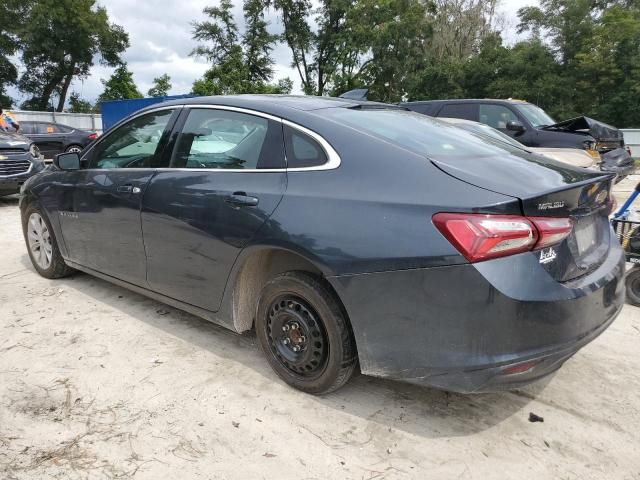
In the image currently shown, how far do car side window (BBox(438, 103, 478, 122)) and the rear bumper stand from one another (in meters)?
7.82

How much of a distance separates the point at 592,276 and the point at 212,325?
2.58 metres

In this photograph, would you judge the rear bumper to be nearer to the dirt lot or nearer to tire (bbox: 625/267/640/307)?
the dirt lot

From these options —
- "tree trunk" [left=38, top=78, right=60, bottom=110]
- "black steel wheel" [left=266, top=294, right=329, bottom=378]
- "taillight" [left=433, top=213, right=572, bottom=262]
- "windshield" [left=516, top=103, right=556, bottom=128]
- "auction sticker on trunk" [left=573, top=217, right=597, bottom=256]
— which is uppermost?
"tree trunk" [left=38, top=78, right=60, bottom=110]

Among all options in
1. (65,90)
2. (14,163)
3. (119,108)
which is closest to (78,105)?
(65,90)

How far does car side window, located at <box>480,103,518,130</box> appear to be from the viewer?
945cm

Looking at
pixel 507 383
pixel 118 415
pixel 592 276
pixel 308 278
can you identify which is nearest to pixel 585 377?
pixel 592 276

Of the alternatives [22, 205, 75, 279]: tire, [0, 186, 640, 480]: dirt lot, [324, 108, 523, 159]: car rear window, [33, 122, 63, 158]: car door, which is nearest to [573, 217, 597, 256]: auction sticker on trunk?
[324, 108, 523, 159]: car rear window

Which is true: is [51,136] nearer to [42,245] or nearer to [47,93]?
[42,245]

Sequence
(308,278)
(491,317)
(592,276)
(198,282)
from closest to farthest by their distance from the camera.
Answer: (491,317) → (592,276) → (308,278) → (198,282)

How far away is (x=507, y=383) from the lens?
7.23 ft

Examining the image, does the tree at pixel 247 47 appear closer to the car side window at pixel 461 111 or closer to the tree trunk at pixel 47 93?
the tree trunk at pixel 47 93

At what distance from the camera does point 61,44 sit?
3347 centimetres

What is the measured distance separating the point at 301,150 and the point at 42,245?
325 cm

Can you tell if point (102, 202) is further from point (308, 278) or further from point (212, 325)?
point (308, 278)
